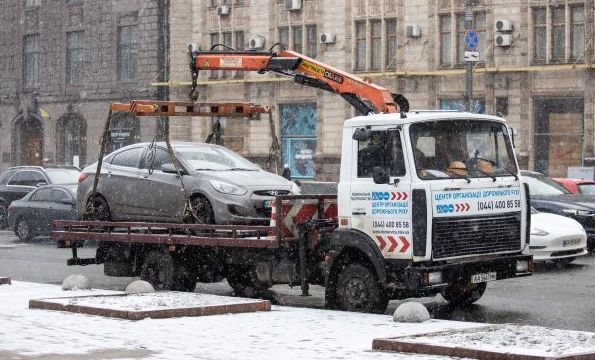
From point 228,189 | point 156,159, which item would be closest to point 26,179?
point 156,159

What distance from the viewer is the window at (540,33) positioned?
1762 inches

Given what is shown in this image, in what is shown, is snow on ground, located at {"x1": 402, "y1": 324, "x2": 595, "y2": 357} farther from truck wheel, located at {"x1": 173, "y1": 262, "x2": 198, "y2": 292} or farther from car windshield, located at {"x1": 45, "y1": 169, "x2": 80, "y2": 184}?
car windshield, located at {"x1": 45, "y1": 169, "x2": 80, "y2": 184}

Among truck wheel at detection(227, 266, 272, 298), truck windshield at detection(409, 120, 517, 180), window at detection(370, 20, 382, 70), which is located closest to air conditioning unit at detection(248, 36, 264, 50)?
window at detection(370, 20, 382, 70)

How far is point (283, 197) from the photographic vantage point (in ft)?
55.9

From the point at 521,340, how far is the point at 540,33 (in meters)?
33.6

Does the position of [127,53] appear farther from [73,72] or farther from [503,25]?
[503,25]

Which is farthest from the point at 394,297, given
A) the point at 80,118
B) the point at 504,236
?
the point at 80,118

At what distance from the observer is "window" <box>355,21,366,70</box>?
165 ft

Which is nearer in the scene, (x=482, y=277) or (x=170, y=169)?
(x=482, y=277)

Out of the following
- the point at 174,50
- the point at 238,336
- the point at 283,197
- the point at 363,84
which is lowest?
the point at 238,336

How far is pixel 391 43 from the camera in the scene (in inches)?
1951

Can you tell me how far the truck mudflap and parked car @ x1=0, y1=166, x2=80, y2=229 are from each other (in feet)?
69.9

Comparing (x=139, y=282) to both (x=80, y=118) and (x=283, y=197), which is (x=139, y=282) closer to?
(x=283, y=197)

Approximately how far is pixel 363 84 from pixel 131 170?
3.86 m
